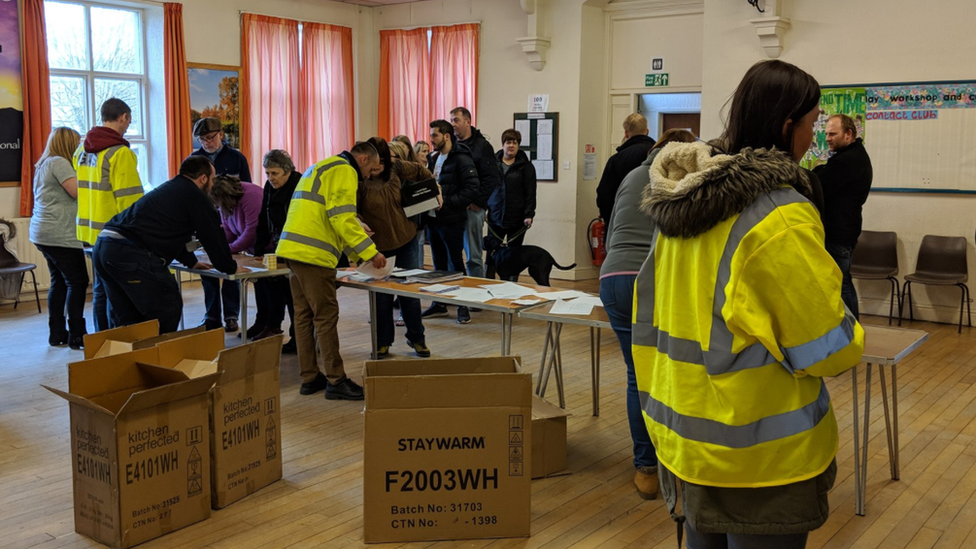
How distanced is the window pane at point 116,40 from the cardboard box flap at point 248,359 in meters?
5.91

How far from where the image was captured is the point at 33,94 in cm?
731

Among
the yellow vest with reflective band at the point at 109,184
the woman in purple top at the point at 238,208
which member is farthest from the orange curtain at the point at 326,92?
the yellow vest with reflective band at the point at 109,184

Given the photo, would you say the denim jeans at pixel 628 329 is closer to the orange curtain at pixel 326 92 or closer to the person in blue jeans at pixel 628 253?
the person in blue jeans at pixel 628 253

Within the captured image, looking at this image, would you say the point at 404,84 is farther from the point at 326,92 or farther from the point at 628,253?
the point at 628,253

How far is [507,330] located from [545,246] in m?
5.20

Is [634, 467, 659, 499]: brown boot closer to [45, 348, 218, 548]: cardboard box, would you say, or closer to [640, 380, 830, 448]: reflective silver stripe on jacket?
[45, 348, 218, 548]: cardboard box

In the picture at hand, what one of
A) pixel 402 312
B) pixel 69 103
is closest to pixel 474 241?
pixel 402 312

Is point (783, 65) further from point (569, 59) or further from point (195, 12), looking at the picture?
point (195, 12)

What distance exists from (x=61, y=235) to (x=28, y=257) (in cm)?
230

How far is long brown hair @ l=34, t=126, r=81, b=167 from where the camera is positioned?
578cm

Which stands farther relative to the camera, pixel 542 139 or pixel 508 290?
pixel 542 139

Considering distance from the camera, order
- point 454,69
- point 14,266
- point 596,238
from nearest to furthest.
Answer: point 14,266 < point 596,238 < point 454,69

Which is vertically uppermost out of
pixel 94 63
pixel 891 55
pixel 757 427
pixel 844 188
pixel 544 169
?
pixel 94 63

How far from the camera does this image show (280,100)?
931 centimetres
